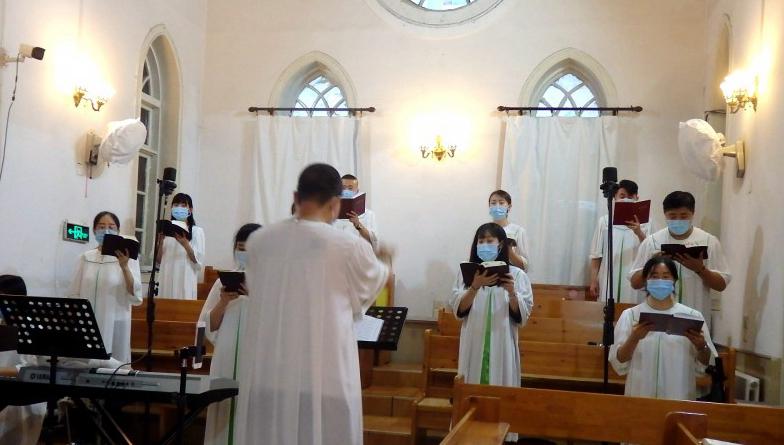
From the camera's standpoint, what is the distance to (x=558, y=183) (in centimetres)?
910

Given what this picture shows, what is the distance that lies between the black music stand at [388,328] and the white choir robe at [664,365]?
67.2 inches

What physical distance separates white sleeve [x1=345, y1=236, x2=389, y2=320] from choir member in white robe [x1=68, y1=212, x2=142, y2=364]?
132 inches

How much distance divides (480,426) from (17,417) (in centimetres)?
308

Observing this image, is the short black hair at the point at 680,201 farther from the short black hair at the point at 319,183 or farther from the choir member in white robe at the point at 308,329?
the short black hair at the point at 319,183

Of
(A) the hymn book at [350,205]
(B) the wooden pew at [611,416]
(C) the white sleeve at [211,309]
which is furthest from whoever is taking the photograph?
(A) the hymn book at [350,205]

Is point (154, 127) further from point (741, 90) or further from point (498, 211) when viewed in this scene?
point (741, 90)

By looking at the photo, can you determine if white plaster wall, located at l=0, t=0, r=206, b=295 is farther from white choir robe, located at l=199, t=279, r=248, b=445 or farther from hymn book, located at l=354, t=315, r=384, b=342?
hymn book, located at l=354, t=315, r=384, b=342

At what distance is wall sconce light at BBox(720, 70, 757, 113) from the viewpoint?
21.0ft

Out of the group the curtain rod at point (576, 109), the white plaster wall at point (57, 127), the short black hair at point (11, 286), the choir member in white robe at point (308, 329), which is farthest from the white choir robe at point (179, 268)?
the choir member in white robe at point (308, 329)

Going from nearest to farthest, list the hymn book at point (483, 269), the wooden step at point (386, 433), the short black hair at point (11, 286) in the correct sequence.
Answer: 1. the hymn book at point (483, 269)
2. the short black hair at point (11, 286)
3. the wooden step at point (386, 433)

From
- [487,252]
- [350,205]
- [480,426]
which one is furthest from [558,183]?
[480,426]

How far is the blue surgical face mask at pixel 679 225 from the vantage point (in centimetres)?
573

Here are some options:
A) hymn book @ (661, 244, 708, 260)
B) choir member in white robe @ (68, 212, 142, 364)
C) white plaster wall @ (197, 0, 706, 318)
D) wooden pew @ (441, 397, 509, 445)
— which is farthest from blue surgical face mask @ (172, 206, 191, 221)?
wooden pew @ (441, 397, 509, 445)

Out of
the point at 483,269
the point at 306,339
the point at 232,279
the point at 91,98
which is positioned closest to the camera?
the point at 306,339
